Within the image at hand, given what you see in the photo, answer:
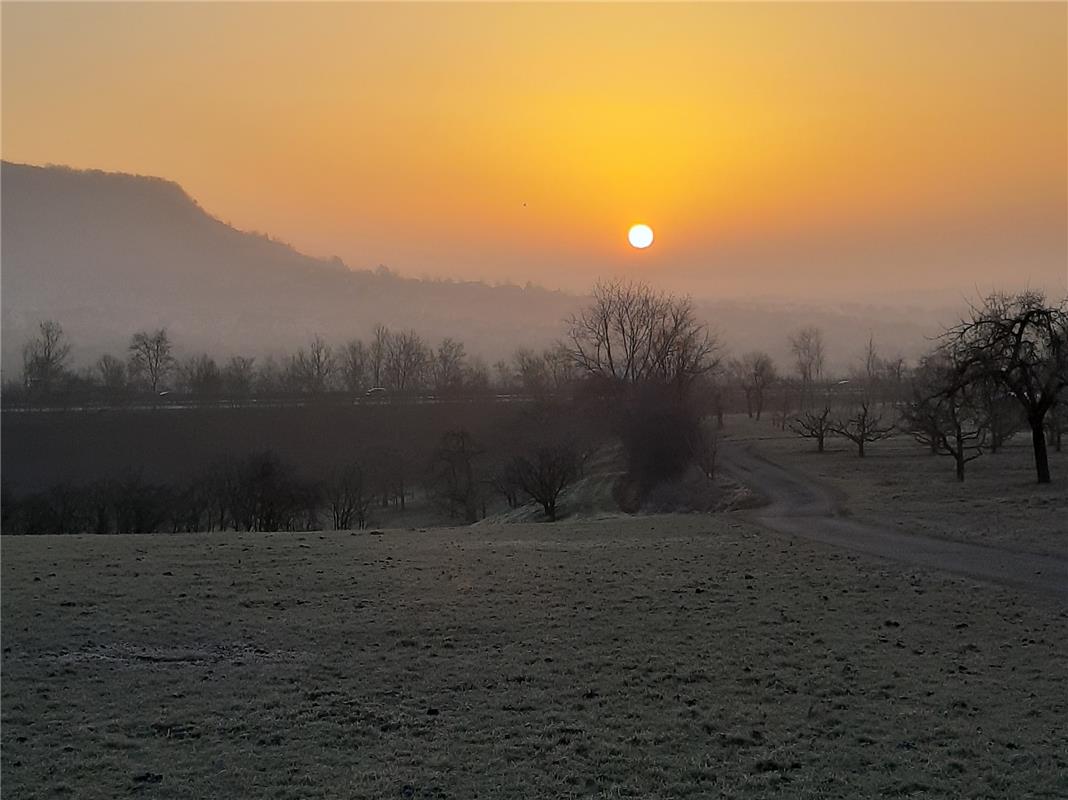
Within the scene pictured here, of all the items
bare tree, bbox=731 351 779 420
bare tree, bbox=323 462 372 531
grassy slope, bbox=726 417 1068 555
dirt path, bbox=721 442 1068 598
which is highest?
bare tree, bbox=731 351 779 420

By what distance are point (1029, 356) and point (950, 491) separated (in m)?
6.08

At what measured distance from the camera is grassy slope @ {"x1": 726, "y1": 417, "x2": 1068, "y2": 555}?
22.4m

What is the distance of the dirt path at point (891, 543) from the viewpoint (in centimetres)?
1705

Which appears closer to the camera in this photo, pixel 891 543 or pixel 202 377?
pixel 891 543

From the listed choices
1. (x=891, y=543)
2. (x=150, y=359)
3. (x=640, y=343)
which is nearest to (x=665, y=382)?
(x=640, y=343)

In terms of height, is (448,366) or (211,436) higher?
(448,366)

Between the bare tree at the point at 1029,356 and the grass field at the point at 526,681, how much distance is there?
1742 centimetres

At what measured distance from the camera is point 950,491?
3173 cm

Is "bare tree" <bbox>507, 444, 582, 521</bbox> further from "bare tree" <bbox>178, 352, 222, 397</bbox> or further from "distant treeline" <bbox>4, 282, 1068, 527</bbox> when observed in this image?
"bare tree" <bbox>178, 352, 222, 397</bbox>

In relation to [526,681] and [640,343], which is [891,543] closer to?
[526,681]

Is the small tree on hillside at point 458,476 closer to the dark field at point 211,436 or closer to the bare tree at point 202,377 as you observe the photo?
the dark field at point 211,436

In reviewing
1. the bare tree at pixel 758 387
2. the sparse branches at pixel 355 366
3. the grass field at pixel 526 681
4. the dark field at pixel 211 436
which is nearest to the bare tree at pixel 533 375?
the dark field at pixel 211 436

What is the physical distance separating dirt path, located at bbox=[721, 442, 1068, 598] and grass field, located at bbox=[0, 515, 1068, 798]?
56.7 inches

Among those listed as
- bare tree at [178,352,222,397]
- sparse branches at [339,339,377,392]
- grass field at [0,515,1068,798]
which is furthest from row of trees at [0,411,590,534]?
sparse branches at [339,339,377,392]
